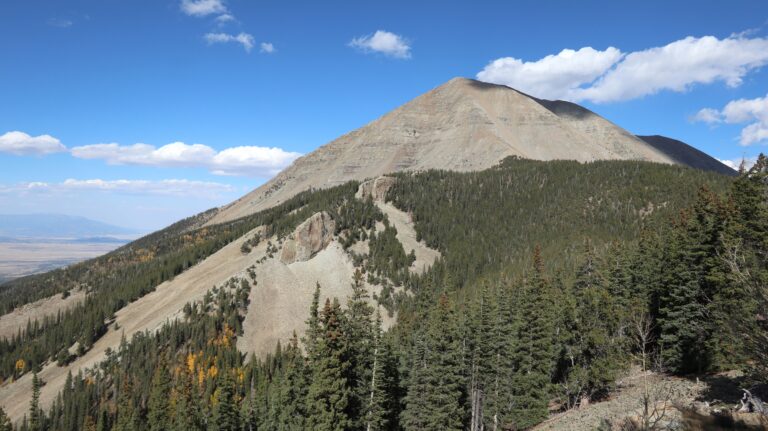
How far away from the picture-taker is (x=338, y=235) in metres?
157

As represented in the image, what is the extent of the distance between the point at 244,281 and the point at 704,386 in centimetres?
11603

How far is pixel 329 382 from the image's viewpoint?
104 ft

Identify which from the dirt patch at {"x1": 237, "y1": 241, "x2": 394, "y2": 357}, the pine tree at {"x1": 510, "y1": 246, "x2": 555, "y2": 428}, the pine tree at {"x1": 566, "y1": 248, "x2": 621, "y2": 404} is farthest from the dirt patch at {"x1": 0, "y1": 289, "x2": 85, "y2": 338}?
the pine tree at {"x1": 566, "y1": 248, "x2": 621, "y2": 404}

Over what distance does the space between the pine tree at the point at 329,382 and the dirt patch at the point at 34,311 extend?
587ft

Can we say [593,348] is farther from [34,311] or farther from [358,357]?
[34,311]

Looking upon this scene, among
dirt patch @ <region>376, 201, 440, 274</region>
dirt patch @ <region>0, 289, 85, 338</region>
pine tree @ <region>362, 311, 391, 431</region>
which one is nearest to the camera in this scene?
pine tree @ <region>362, 311, 391, 431</region>

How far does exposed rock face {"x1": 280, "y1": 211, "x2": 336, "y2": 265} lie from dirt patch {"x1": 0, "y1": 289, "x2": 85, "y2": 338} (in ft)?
315

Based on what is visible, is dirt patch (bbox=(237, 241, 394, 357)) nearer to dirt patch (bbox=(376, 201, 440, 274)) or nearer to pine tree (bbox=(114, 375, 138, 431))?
dirt patch (bbox=(376, 201, 440, 274))

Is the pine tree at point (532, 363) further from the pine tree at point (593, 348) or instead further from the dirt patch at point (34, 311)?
the dirt patch at point (34, 311)

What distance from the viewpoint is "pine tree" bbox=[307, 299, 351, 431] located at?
31.4 metres

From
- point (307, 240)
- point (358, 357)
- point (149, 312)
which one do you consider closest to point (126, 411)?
point (149, 312)

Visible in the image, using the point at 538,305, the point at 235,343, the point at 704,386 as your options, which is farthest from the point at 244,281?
the point at 704,386

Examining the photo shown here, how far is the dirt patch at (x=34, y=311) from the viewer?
529ft

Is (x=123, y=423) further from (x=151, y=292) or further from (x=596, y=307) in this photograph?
(x=151, y=292)
